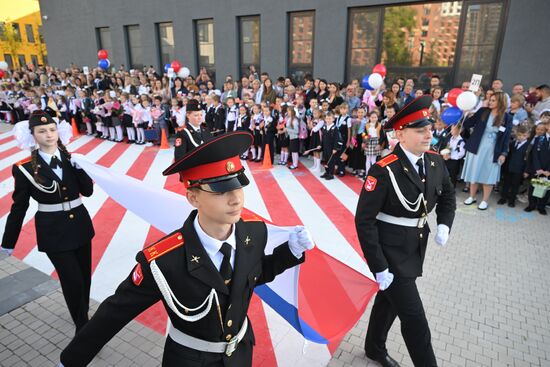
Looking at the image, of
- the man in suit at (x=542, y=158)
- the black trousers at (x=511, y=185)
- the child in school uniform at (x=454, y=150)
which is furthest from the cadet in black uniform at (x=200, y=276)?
the black trousers at (x=511, y=185)

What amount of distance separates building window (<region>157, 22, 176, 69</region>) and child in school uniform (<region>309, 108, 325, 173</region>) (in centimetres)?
1098

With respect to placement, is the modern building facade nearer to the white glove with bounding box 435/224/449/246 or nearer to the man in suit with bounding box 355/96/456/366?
the white glove with bounding box 435/224/449/246

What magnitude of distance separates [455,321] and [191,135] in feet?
13.3

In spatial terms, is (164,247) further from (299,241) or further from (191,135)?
(191,135)

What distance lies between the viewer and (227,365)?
1997 millimetres

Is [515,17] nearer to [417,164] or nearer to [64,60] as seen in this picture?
[417,164]

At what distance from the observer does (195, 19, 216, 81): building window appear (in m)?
16.4

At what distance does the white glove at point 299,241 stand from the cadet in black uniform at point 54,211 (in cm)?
237

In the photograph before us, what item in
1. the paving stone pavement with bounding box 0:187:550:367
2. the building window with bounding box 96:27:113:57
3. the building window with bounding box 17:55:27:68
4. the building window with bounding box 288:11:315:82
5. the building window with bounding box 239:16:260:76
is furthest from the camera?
the building window with bounding box 17:55:27:68

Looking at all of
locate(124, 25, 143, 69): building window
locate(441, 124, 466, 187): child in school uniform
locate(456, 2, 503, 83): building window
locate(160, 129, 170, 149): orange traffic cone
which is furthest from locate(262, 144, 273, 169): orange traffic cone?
locate(124, 25, 143, 69): building window

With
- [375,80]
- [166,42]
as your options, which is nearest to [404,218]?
[375,80]

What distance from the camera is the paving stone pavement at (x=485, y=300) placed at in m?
3.51

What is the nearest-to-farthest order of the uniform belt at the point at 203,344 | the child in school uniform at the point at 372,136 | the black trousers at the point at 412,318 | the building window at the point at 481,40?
the uniform belt at the point at 203,344, the black trousers at the point at 412,318, the child in school uniform at the point at 372,136, the building window at the point at 481,40

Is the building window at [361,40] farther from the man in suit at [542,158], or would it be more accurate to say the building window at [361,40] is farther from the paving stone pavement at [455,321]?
the paving stone pavement at [455,321]
